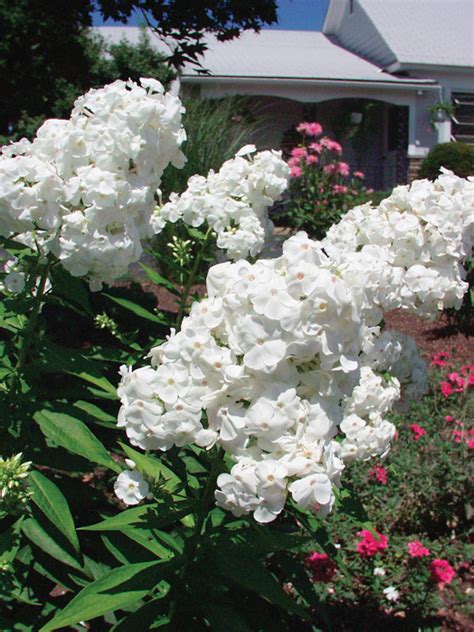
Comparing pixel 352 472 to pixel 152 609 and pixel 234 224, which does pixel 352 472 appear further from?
pixel 152 609

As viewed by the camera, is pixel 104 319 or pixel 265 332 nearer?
pixel 265 332

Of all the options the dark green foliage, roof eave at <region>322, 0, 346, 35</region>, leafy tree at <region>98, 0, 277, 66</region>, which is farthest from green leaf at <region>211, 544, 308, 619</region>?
roof eave at <region>322, 0, 346, 35</region>

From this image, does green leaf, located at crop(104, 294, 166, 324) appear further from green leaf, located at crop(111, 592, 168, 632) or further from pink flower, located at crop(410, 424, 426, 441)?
pink flower, located at crop(410, 424, 426, 441)

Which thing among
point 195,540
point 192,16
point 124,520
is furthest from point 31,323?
point 192,16

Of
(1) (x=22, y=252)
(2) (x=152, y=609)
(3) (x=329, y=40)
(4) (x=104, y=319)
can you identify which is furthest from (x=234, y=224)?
(3) (x=329, y=40)

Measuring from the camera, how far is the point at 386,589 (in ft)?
11.6

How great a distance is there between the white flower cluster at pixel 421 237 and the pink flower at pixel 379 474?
1.68 meters

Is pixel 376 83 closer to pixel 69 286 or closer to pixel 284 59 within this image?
pixel 284 59

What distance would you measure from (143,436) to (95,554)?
1.02m

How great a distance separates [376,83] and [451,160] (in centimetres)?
406

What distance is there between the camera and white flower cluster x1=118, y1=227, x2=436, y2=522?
148 cm

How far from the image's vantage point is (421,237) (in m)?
2.56

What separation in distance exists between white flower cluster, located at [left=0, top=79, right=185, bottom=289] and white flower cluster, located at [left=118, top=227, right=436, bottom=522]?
1.89 feet

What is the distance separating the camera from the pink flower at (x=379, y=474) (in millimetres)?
4076
